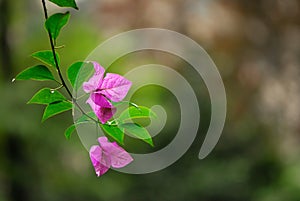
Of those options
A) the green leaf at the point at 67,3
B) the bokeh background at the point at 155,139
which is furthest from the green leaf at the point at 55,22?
the bokeh background at the point at 155,139

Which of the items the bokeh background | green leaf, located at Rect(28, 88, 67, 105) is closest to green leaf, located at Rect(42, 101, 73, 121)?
green leaf, located at Rect(28, 88, 67, 105)

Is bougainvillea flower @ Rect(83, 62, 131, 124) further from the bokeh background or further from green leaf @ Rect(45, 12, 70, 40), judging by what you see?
the bokeh background

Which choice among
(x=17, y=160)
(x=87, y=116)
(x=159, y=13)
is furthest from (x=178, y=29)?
(x=87, y=116)

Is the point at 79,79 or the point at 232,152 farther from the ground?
the point at 232,152

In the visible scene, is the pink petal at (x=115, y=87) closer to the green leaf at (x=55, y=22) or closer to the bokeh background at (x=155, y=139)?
the green leaf at (x=55, y=22)

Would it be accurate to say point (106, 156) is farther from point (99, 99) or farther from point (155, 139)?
point (155, 139)

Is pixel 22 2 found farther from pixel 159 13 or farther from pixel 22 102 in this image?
pixel 159 13

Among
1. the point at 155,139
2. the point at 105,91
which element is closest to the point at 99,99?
the point at 105,91

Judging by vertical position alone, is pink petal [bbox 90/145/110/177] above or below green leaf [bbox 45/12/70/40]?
below
